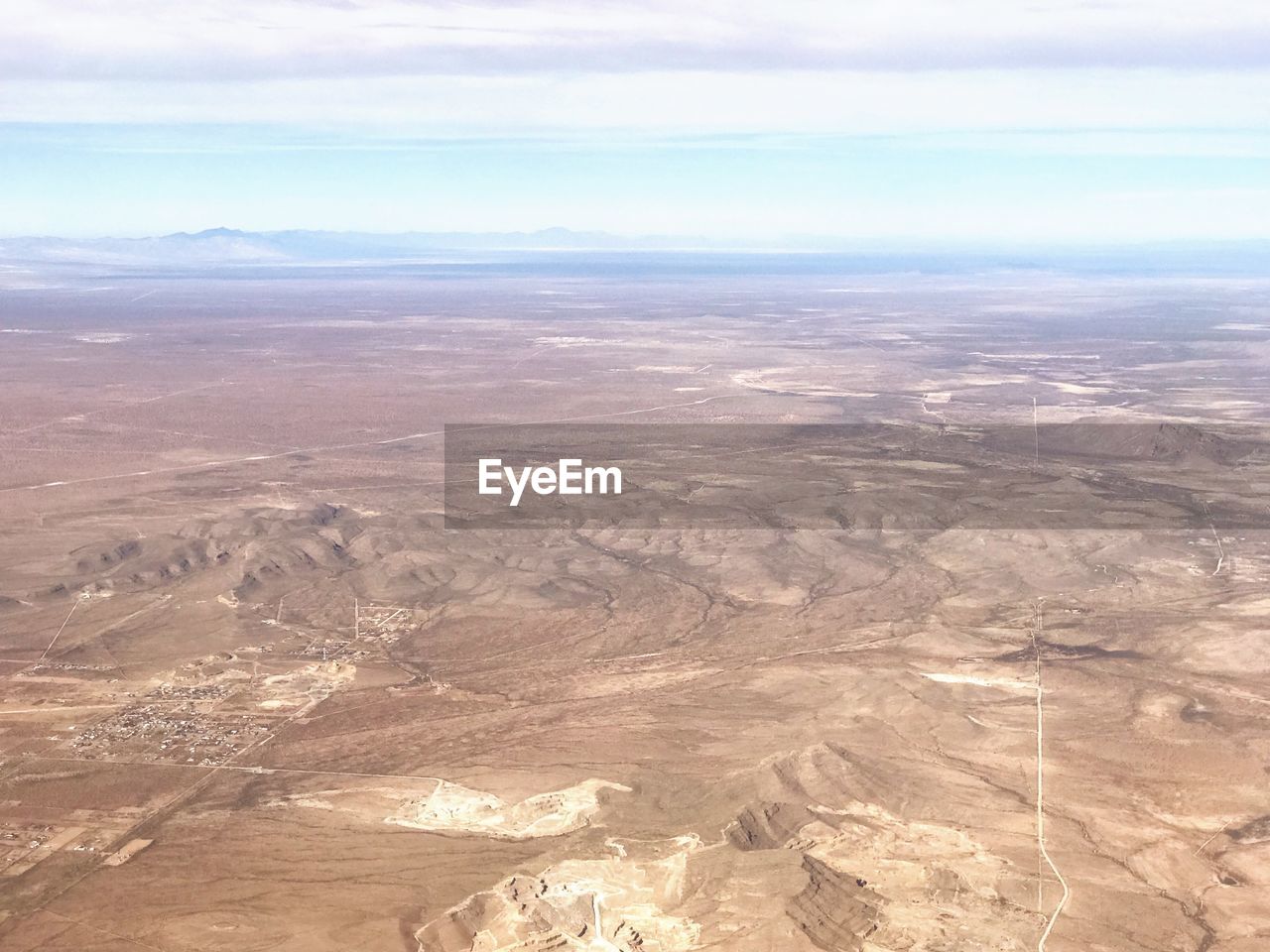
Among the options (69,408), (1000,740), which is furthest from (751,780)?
(69,408)

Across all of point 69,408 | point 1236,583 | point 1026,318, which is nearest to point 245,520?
point 1236,583

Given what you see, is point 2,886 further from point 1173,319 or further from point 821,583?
point 1173,319

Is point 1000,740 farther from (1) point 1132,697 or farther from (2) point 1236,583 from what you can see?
(2) point 1236,583

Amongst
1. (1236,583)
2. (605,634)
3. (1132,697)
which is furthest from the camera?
(1236,583)

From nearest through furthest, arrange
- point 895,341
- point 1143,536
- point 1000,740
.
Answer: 1. point 1000,740
2. point 1143,536
3. point 895,341

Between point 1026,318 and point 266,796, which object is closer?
point 266,796

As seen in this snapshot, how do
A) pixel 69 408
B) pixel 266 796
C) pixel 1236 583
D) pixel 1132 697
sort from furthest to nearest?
pixel 69 408
pixel 1236 583
pixel 1132 697
pixel 266 796
